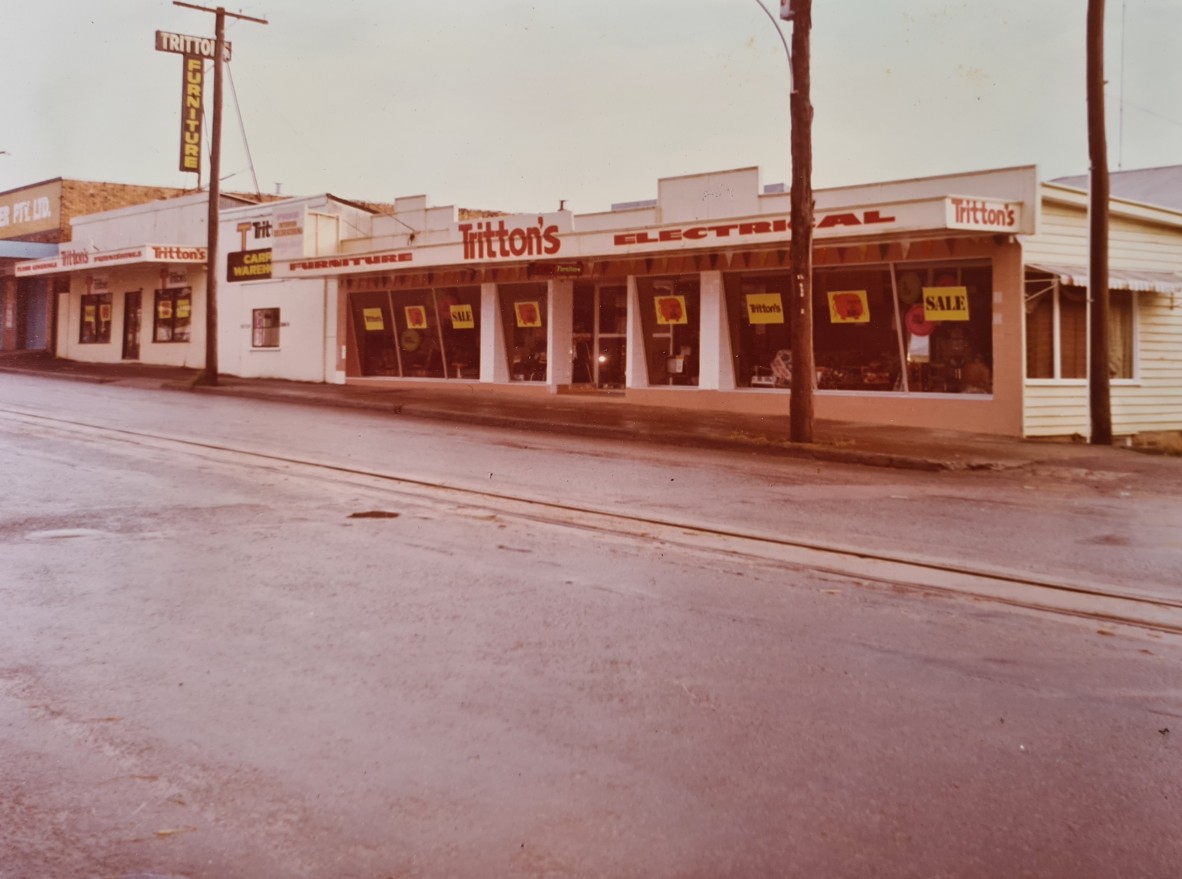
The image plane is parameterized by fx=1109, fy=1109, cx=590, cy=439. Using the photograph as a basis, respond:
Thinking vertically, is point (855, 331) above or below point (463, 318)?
below

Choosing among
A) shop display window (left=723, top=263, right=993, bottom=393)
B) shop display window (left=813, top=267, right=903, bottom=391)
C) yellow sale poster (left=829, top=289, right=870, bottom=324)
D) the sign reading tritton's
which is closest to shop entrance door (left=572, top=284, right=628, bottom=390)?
shop display window (left=723, top=263, right=993, bottom=393)

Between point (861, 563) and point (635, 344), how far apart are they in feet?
55.3

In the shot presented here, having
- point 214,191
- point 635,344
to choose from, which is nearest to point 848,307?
point 635,344

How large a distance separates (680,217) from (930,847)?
22.0 m

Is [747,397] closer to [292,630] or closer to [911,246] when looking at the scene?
[911,246]

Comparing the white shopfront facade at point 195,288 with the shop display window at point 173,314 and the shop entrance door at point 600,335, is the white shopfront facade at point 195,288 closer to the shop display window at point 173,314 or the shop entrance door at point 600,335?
the shop display window at point 173,314

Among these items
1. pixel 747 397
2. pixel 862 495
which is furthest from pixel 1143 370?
pixel 862 495

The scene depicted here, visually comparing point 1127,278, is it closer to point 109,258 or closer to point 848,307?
point 848,307

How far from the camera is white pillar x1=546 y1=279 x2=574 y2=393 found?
26.4m

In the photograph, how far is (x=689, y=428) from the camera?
19172 millimetres

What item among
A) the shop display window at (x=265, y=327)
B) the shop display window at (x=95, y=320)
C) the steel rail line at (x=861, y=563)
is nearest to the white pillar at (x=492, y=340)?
the shop display window at (x=265, y=327)

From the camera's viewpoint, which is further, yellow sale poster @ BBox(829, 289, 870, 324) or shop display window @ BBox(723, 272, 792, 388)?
shop display window @ BBox(723, 272, 792, 388)

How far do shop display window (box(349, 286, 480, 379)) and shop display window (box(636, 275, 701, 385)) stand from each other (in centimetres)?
532

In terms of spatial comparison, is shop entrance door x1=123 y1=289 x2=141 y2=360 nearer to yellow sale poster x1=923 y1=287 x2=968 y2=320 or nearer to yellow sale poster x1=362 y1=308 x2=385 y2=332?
yellow sale poster x1=362 y1=308 x2=385 y2=332
